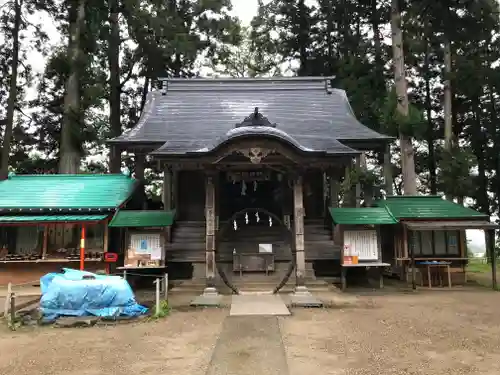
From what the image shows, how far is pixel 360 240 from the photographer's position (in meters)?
12.1

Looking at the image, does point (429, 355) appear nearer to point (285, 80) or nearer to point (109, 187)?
point (109, 187)

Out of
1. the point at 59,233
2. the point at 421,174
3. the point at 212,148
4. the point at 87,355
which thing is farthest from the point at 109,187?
the point at 421,174

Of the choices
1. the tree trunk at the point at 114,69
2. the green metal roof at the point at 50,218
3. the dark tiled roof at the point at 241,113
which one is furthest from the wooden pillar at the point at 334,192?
the tree trunk at the point at 114,69

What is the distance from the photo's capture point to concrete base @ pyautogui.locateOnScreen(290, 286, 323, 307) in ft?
31.6

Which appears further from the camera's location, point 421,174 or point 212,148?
point 421,174

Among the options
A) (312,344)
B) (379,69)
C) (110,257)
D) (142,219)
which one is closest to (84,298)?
(142,219)

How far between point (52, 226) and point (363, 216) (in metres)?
10.8

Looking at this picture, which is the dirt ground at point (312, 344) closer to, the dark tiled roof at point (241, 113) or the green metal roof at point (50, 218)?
the dark tiled roof at point (241, 113)

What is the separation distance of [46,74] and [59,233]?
12.4 meters

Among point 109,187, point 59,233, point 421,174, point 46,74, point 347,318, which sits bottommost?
point 347,318

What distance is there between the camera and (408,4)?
1858 cm

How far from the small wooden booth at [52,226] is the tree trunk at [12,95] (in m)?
5.48

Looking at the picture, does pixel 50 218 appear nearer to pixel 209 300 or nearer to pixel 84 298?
pixel 84 298

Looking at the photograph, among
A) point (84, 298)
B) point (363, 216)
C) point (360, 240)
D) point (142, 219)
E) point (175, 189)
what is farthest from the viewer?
point (175, 189)
